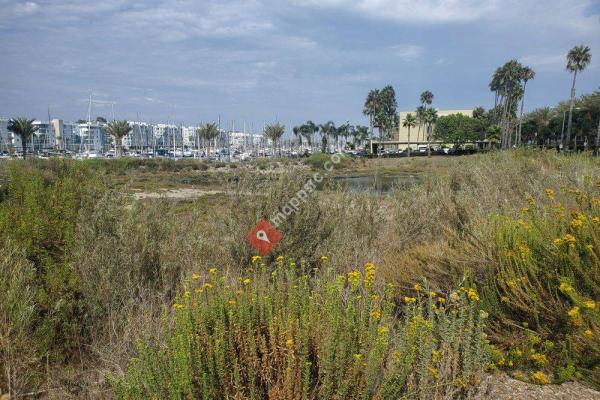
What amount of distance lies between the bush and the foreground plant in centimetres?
91

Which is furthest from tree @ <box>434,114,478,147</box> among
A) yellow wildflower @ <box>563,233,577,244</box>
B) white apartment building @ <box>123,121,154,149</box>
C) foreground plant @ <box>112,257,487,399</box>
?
foreground plant @ <box>112,257,487,399</box>

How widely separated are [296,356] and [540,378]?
1.90 metres

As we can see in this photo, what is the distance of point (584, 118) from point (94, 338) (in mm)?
75876

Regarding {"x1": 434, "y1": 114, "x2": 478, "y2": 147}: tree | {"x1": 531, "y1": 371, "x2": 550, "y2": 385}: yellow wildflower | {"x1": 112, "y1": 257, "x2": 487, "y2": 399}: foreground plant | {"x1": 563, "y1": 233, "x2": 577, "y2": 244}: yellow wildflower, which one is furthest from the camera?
{"x1": 434, "y1": 114, "x2": 478, "y2": 147}: tree

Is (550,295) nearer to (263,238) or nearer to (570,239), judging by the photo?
(570,239)

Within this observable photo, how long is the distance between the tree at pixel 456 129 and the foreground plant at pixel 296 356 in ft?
284

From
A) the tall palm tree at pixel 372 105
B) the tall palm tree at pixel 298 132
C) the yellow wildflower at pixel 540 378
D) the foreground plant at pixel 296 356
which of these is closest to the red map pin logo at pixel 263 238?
the foreground plant at pixel 296 356

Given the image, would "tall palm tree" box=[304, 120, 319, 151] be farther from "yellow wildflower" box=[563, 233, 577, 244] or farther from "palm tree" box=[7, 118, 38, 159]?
"yellow wildflower" box=[563, 233, 577, 244]

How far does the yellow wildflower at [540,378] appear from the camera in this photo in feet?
10.3

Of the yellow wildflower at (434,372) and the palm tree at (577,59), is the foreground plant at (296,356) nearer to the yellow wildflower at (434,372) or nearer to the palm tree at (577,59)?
the yellow wildflower at (434,372)

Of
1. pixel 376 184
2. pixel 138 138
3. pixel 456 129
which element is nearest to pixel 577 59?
pixel 456 129

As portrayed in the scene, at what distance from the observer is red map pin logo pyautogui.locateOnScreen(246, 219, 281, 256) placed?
5133mm

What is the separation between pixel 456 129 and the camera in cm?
8575

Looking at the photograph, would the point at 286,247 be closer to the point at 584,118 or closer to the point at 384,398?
the point at 384,398
